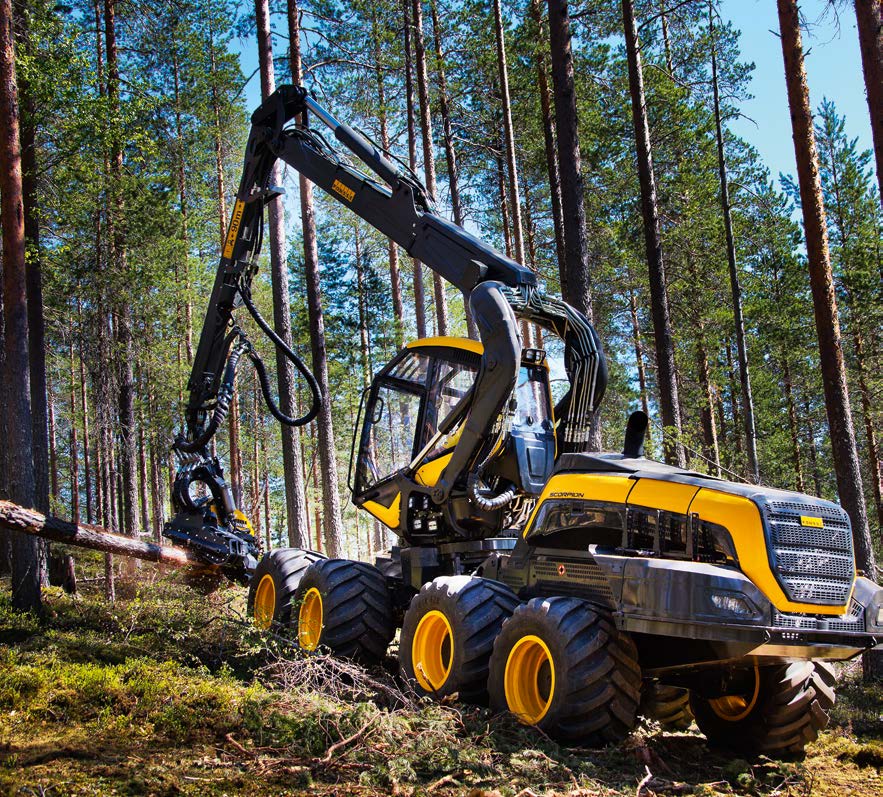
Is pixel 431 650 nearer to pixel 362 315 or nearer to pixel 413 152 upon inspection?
pixel 413 152

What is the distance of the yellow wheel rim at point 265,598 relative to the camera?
9047 millimetres

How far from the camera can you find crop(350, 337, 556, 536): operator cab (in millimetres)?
7758

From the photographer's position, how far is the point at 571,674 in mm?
5484

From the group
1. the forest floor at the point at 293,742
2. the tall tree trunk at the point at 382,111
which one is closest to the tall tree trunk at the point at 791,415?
the tall tree trunk at the point at 382,111

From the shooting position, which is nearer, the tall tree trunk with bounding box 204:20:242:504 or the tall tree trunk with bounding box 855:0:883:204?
the tall tree trunk with bounding box 855:0:883:204

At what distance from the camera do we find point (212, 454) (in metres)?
11.2

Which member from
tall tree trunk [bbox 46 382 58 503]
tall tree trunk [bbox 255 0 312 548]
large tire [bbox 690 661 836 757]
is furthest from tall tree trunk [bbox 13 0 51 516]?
tall tree trunk [bbox 46 382 58 503]

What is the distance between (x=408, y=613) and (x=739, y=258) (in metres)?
22.9

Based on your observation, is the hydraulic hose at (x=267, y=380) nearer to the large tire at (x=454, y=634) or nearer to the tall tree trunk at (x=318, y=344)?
the large tire at (x=454, y=634)

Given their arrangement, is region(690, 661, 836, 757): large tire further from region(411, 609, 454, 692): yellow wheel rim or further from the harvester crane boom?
the harvester crane boom

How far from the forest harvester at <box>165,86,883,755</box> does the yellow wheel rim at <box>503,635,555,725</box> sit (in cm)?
1

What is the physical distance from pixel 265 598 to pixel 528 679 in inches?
163

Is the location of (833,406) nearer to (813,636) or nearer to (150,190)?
(813,636)

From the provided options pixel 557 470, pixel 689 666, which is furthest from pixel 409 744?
pixel 557 470
